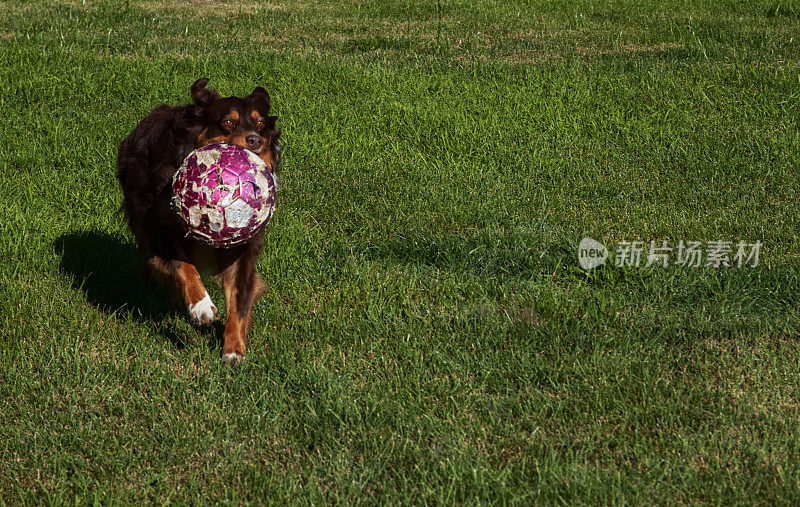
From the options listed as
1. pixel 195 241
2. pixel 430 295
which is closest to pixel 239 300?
pixel 195 241

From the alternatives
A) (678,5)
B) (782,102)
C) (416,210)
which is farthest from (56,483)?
(678,5)

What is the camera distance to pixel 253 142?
3.83 m

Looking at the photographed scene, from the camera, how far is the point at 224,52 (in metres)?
9.51

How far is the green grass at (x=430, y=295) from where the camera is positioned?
10.3 ft

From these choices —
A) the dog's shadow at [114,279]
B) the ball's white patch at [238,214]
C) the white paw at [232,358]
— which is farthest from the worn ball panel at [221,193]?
the dog's shadow at [114,279]

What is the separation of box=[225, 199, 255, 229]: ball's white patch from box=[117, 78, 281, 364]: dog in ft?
1.17

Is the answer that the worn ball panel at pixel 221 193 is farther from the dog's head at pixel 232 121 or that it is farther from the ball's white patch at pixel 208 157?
the dog's head at pixel 232 121

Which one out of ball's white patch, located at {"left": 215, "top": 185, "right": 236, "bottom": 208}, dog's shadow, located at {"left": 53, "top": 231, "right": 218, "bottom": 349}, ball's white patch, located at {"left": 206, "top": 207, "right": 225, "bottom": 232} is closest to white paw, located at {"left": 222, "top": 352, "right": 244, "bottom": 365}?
dog's shadow, located at {"left": 53, "top": 231, "right": 218, "bottom": 349}

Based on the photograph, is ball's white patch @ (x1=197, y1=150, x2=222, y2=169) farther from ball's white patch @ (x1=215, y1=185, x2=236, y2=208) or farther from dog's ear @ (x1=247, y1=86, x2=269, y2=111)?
dog's ear @ (x1=247, y1=86, x2=269, y2=111)

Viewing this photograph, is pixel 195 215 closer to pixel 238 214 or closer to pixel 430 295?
pixel 238 214

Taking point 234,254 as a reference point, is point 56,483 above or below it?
below

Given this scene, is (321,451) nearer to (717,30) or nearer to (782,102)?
(782,102)

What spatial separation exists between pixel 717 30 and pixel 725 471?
8.58 meters

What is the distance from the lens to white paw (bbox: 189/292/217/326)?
3766mm
